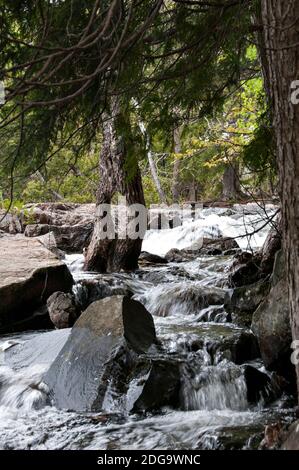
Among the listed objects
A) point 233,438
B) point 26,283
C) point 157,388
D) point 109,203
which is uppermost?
point 109,203

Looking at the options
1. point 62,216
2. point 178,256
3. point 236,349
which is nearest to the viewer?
point 236,349

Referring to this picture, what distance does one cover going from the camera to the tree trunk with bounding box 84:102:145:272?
35.1ft

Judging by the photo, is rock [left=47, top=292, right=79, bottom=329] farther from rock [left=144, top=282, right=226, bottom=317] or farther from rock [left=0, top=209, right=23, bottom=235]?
rock [left=0, top=209, right=23, bottom=235]

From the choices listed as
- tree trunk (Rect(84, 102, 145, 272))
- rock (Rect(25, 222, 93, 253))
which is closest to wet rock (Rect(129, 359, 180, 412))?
tree trunk (Rect(84, 102, 145, 272))

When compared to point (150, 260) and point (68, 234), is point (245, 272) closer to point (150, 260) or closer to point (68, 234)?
point (150, 260)

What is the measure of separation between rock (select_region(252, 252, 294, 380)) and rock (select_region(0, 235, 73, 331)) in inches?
163

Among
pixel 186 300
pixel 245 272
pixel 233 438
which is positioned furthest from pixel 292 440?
pixel 245 272

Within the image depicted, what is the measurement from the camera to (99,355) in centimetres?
550

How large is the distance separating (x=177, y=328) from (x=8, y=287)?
2.85m

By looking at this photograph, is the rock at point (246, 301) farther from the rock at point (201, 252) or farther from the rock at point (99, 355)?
the rock at point (201, 252)

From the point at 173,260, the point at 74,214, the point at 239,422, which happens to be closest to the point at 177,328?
the point at 239,422

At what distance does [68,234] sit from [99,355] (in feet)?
37.3
